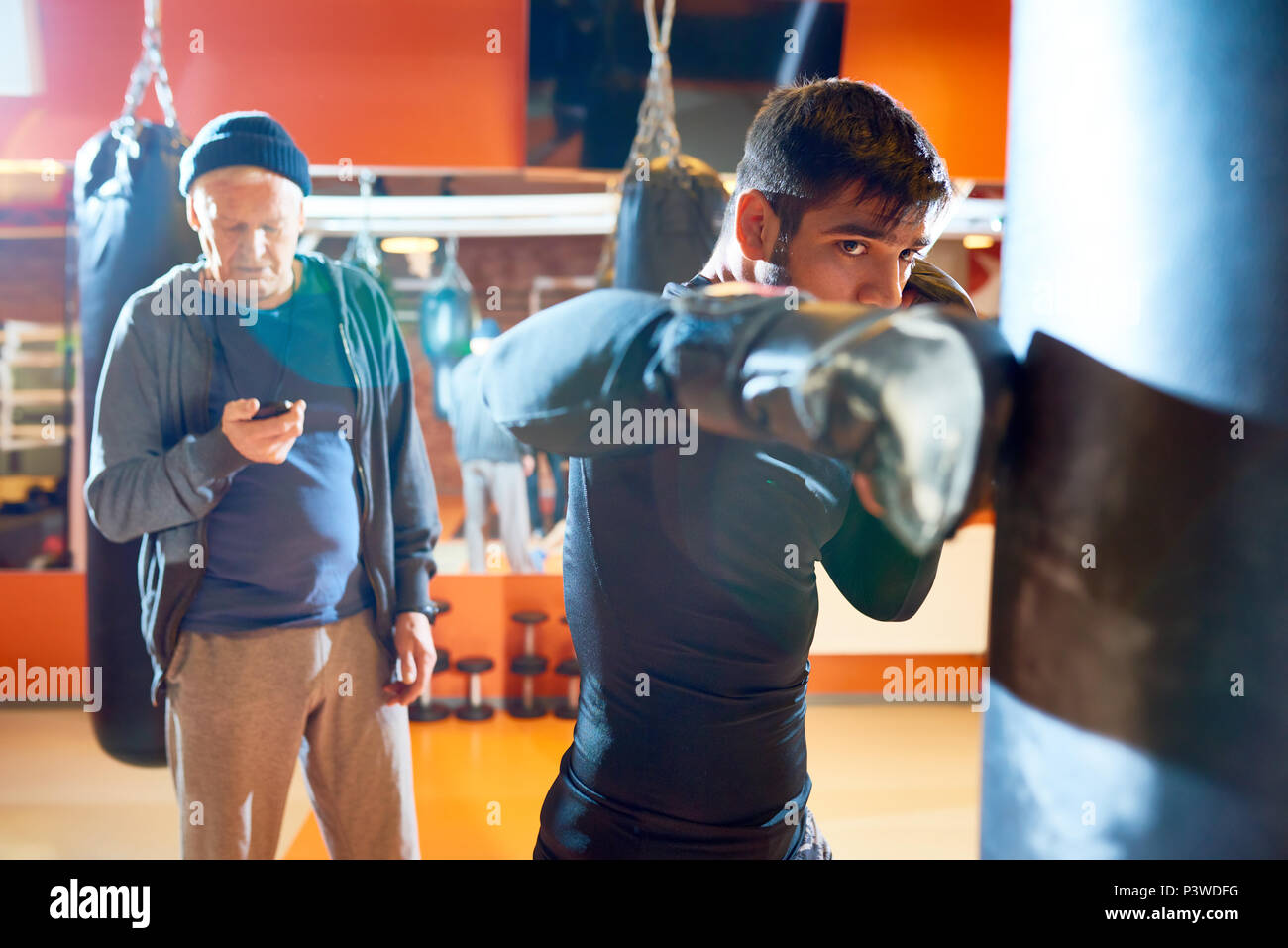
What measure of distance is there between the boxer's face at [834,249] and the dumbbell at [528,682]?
228 centimetres

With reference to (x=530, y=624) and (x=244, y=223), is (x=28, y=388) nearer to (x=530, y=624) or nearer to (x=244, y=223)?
(x=530, y=624)

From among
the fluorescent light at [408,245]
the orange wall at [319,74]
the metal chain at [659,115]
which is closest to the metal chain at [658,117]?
the metal chain at [659,115]

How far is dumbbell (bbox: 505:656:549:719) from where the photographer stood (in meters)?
2.70

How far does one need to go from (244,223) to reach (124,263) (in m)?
0.30

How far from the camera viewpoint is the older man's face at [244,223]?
114cm

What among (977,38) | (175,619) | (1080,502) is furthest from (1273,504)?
(977,38)

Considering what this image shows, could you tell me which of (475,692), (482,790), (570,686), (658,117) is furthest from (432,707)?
(658,117)

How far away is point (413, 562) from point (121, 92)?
1.35m

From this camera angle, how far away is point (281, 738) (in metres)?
1.14

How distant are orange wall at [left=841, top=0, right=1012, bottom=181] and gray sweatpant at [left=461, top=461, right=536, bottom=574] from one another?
164 centimetres

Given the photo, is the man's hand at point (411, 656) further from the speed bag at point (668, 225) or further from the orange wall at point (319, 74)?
the orange wall at point (319, 74)
